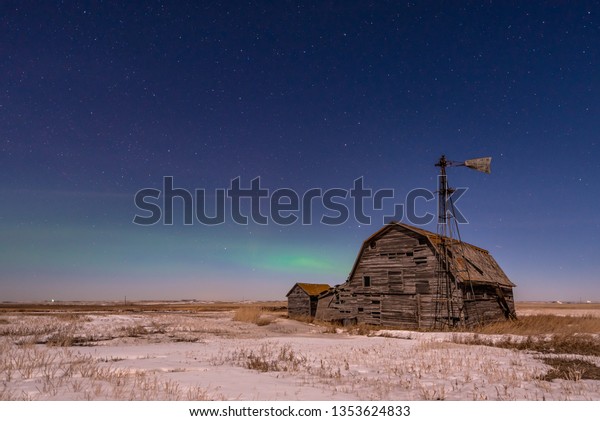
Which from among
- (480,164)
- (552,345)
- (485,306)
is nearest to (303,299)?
(485,306)

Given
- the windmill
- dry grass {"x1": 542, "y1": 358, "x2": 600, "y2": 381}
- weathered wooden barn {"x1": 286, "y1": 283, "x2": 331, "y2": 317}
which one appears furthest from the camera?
weathered wooden barn {"x1": 286, "y1": 283, "x2": 331, "y2": 317}

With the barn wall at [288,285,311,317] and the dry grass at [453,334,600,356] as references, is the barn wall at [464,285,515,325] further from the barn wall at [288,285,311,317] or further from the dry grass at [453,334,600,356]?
the barn wall at [288,285,311,317]

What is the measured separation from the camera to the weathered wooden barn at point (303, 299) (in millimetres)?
41344

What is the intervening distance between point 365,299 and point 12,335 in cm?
2127

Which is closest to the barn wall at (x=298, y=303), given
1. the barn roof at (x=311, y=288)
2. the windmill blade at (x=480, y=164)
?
the barn roof at (x=311, y=288)

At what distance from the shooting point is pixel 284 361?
10.9 m

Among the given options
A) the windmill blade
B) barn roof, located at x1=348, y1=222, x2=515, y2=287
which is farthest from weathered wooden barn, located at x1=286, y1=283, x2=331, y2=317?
the windmill blade

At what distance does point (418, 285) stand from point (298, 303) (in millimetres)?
18991

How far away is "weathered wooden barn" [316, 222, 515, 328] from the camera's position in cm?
2495

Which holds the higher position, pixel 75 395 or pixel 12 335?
pixel 75 395

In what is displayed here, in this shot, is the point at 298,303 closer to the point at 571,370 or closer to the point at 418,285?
the point at 418,285

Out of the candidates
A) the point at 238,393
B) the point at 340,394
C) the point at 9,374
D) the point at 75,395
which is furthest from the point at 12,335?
the point at 340,394

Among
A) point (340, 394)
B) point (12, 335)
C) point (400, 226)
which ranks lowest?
point (12, 335)
